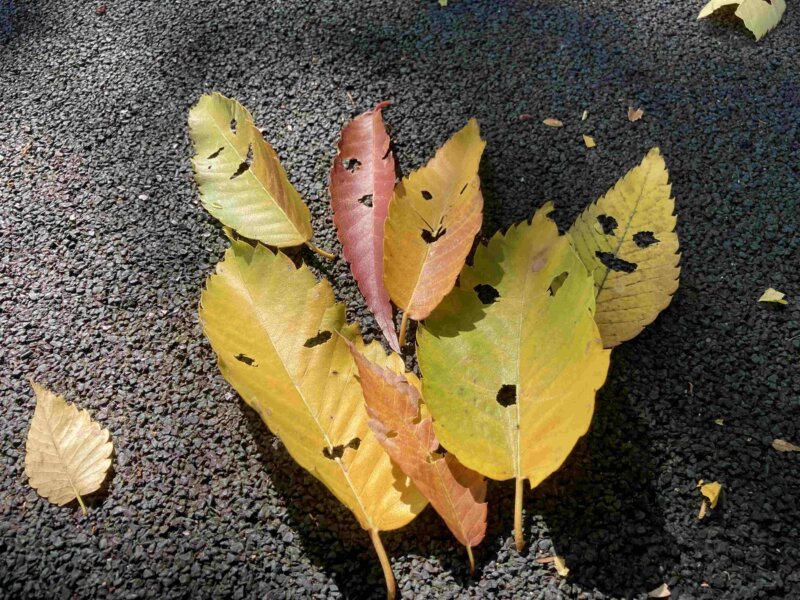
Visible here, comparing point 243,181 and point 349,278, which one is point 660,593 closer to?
point 349,278

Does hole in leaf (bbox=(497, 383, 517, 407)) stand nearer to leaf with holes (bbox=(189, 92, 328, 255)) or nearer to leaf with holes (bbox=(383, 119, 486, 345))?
leaf with holes (bbox=(383, 119, 486, 345))

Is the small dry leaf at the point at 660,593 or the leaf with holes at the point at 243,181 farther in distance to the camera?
the leaf with holes at the point at 243,181

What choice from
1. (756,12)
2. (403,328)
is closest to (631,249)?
(403,328)

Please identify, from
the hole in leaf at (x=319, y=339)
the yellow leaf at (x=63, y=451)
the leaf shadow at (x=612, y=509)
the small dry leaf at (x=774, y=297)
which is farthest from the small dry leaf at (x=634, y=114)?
the yellow leaf at (x=63, y=451)

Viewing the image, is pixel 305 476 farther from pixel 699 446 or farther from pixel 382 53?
pixel 382 53

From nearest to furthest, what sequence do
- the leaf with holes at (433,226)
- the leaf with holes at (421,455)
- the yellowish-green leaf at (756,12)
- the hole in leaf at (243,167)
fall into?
the leaf with holes at (421,455) → the leaf with holes at (433,226) → the hole in leaf at (243,167) → the yellowish-green leaf at (756,12)

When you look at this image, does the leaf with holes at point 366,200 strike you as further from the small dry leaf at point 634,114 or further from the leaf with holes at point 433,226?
the small dry leaf at point 634,114

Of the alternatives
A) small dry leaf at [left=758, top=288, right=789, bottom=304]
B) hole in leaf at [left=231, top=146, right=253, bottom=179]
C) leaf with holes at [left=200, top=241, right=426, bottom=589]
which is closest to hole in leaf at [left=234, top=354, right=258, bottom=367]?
leaf with holes at [left=200, top=241, right=426, bottom=589]
